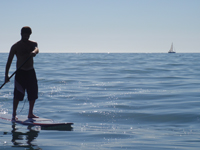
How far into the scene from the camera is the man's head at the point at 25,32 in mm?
7250

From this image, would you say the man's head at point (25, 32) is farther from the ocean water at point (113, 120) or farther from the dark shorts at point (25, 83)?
the ocean water at point (113, 120)

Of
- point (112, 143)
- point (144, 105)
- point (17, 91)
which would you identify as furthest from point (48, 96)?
point (112, 143)

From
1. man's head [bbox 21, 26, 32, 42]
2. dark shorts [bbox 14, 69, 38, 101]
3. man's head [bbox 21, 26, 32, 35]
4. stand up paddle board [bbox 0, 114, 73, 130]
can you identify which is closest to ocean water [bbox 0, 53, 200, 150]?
stand up paddle board [bbox 0, 114, 73, 130]

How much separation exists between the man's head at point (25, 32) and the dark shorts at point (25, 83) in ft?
2.43

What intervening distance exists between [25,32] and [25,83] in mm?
1181

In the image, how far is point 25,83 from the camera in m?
7.63

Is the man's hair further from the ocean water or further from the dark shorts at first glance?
the ocean water

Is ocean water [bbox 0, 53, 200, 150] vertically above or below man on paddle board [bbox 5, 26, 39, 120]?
below

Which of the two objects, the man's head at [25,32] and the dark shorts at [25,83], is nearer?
the man's head at [25,32]

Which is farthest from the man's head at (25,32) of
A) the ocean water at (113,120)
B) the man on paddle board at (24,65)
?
the ocean water at (113,120)

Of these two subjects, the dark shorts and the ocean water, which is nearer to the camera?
the ocean water

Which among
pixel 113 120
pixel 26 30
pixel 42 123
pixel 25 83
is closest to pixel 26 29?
pixel 26 30

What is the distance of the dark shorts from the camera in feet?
24.8

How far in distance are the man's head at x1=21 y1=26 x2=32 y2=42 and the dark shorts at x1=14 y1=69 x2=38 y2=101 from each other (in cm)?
Result: 74
